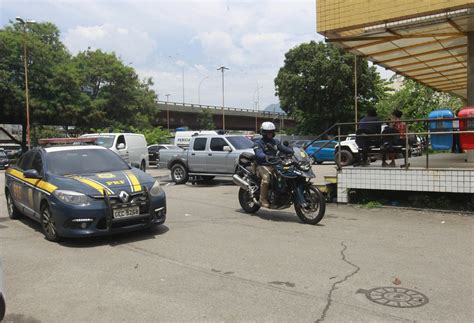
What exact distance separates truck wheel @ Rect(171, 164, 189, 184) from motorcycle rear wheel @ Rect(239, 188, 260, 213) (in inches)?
274

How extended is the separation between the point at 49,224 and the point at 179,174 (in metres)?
9.51

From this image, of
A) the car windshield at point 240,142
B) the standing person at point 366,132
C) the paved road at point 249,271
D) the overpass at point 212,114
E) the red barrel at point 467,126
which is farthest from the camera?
the overpass at point 212,114

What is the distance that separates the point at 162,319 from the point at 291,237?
3.55 metres

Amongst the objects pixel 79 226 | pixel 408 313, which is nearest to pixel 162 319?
pixel 408 313

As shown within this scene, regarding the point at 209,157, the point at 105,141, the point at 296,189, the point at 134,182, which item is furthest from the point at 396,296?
the point at 105,141

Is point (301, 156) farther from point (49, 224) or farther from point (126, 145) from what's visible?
point (126, 145)

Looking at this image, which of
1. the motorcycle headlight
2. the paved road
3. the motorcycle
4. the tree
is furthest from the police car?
the tree

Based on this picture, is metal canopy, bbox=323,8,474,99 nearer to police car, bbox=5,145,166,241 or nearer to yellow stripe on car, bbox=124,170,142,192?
yellow stripe on car, bbox=124,170,142,192

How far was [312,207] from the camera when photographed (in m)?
8.38

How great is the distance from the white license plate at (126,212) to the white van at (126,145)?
1231 cm

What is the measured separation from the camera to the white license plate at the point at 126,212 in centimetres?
689

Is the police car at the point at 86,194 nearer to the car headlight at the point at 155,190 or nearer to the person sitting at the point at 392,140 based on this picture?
the car headlight at the point at 155,190

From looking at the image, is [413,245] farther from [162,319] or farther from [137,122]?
[137,122]

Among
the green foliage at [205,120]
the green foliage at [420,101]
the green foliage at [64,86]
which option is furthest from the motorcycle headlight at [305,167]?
the green foliage at [205,120]
